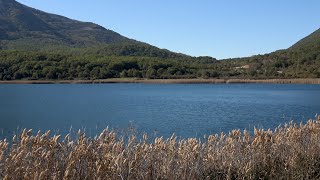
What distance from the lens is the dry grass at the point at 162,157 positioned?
6191mm

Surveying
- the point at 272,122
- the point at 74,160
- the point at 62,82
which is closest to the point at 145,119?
the point at 272,122

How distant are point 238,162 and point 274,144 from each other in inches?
35.4

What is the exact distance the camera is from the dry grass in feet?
20.3

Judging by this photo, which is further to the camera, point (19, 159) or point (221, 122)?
point (221, 122)

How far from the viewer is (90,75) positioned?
135 m

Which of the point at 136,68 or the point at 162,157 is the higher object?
the point at 136,68

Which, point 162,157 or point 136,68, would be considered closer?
point 162,157

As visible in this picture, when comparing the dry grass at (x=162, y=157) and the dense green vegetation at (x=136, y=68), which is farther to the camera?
the dense green vegetation at (x=136, y=68)

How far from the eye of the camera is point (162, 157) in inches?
289

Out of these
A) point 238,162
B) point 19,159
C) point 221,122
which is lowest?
point 221,122

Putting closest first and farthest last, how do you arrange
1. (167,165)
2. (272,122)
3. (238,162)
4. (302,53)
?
(167,165) → (238,162) → (272,122) → (302,53)

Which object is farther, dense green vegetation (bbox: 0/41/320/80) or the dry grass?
dense green vegetation (bbox: 0/41/320/80)

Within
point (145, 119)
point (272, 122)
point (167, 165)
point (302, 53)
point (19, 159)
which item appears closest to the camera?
point (19, 159)

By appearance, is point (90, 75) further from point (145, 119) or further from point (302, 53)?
point (145, 119)
